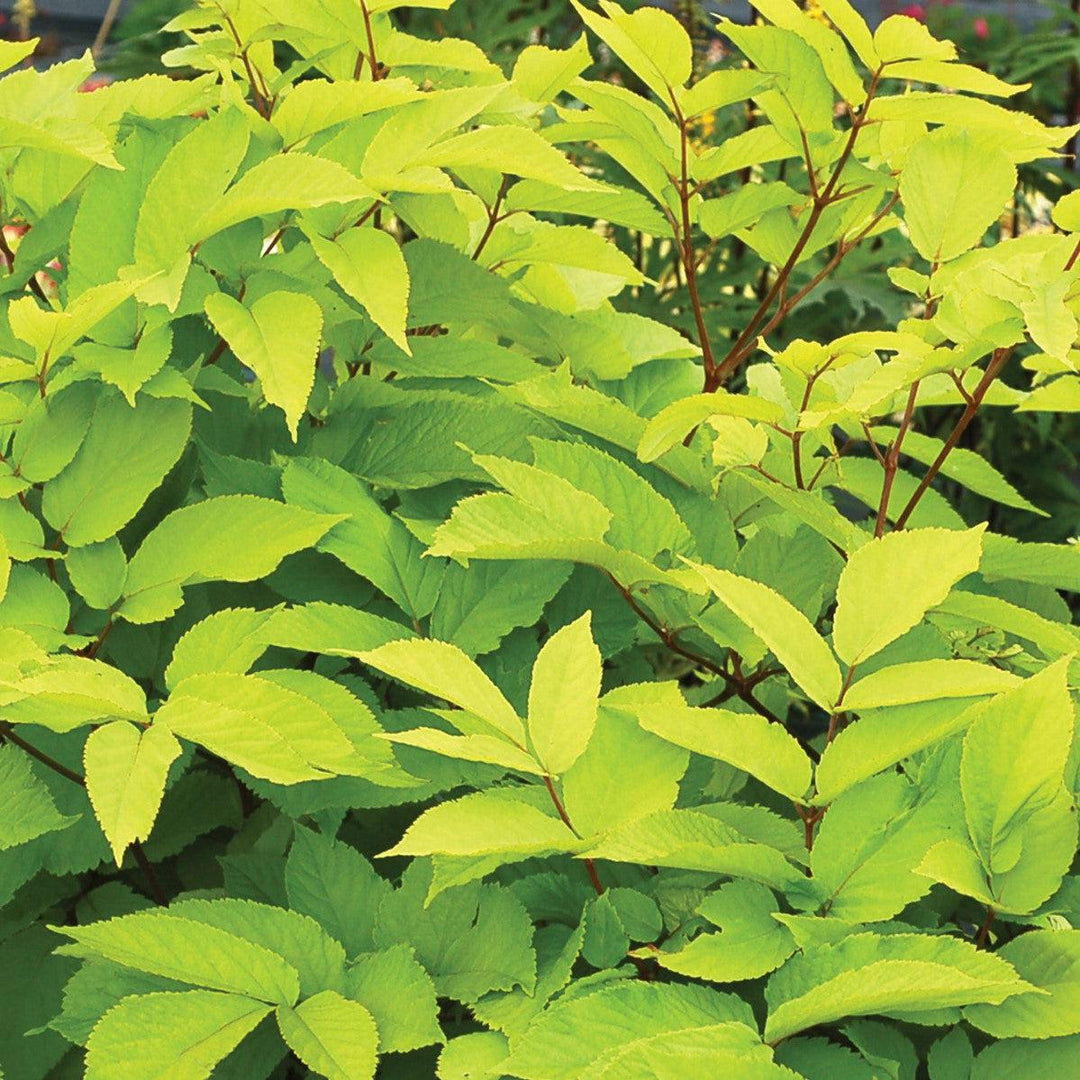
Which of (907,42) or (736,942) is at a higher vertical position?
(907,42)

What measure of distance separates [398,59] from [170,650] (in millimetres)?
325

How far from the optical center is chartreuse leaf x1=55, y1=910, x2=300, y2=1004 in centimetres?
47

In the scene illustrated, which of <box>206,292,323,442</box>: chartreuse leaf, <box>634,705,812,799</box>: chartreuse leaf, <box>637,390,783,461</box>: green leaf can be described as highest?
<box>206,292,323,442</box>: chartreuse leaf

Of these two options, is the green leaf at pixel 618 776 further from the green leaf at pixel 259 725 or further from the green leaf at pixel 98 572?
the green leaf at pixel 98 572

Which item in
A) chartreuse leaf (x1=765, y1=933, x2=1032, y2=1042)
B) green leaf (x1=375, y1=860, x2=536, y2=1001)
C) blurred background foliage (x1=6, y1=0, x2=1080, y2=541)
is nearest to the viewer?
chartreuse leaf (x1=765, y1=933, x2=1032, y2=1042)

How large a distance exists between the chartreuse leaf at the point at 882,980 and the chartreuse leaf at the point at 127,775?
0.22 m

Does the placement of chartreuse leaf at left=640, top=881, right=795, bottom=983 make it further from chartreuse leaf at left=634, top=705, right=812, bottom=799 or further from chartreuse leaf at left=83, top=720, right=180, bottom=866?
chartreuse leaf at left=83, top=720, right=180, bottom=866

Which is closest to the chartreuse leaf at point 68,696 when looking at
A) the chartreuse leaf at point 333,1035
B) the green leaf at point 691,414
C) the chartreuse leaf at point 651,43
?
the chartreuse leaf at point 333,1035

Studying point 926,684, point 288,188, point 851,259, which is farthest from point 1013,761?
point 851,259

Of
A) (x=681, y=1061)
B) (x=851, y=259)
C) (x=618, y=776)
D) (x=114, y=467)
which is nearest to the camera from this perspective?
(x=681, y=1061)

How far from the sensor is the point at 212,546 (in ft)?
1.91

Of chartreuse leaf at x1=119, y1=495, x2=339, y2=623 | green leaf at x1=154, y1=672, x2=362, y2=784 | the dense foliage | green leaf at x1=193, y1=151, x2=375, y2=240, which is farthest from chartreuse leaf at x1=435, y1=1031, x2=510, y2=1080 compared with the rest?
green leaf at x1=193, y1=151, x2=375, y2=240

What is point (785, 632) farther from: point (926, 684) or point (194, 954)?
point (194, 954)

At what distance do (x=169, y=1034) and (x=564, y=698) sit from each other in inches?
7.0
